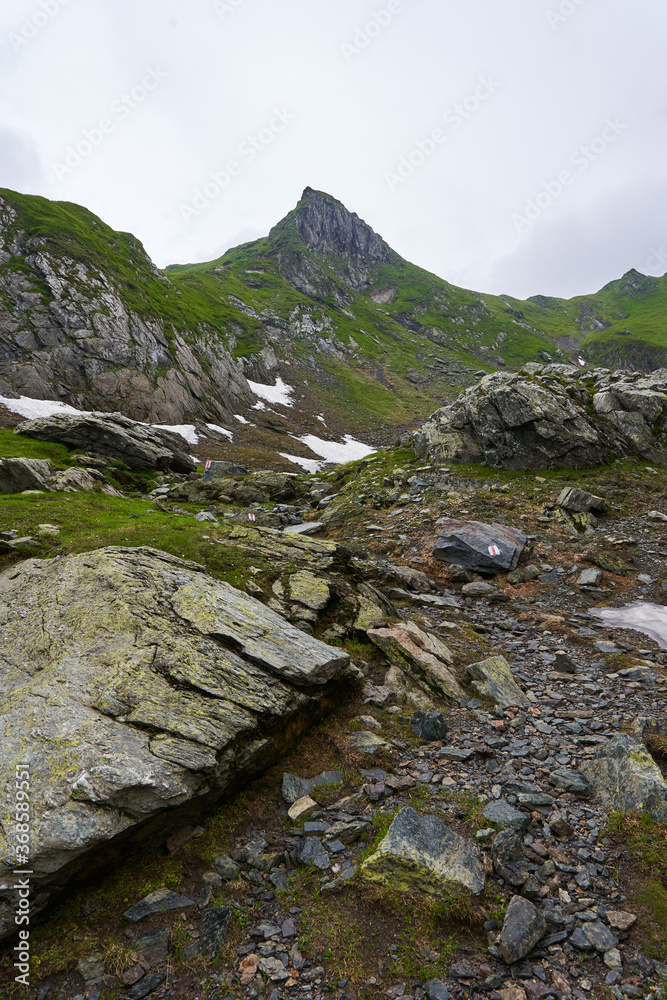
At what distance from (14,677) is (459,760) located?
975 centimetres

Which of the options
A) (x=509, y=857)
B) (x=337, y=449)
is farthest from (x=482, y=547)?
(x=337, y=449)

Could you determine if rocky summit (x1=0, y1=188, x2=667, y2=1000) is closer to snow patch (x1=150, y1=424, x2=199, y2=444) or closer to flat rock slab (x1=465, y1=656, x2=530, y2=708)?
flat rock slab (x1=465, y1=656, x2=530, y2=708)

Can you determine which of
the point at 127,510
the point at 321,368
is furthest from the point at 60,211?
the point at 127,510

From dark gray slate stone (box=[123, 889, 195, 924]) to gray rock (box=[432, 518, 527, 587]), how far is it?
1854 cm

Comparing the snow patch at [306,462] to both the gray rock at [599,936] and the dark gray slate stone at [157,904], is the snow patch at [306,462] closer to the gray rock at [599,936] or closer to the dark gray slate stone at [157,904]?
the dark gray slate stone at [157,904]

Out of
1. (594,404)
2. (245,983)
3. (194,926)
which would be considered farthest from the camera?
(594,404)

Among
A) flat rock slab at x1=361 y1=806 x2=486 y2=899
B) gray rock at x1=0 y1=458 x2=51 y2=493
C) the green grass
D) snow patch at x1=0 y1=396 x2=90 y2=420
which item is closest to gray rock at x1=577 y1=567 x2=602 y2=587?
the green grass

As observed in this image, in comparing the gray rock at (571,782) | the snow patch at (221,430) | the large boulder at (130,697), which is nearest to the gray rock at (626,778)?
the gray rock at (571,782)

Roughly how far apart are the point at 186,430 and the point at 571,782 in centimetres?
8383

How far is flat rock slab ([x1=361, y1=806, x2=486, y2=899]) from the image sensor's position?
21.6 ft

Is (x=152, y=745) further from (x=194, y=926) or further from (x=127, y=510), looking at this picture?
(x=127, y=510)

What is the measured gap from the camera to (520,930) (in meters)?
5.87

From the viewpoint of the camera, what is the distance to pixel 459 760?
31.1 ft

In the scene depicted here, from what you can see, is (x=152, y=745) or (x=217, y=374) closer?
(x=152, y=745)
